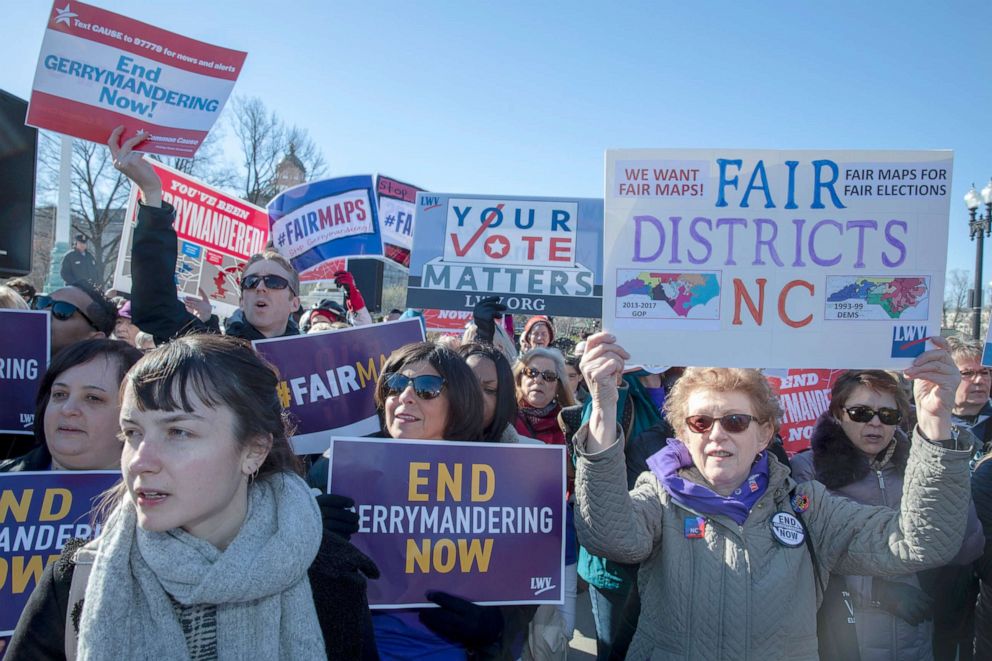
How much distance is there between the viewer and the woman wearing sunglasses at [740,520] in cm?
216

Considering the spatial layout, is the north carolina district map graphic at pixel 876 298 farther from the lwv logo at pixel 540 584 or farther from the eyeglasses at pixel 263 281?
the eyeglasses at pixel 263 281

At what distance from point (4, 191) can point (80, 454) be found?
2.04 metres

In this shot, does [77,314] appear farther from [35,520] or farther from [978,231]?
[978,231]

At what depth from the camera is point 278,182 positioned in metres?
34.7

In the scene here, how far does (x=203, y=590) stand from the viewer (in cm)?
158

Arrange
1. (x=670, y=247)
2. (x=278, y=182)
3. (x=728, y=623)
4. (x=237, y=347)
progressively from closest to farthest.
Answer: (x=237, y=347), (x=728, y=623), (x=670, y=247), (x=278, y=182)

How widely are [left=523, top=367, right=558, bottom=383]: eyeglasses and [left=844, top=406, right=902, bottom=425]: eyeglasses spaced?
5.89 ft

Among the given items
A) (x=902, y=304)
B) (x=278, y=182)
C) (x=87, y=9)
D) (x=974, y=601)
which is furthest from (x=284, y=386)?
(x=278, y=182)

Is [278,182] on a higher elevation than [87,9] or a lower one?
higher

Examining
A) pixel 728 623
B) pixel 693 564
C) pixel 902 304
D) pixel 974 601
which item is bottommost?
pixel 974 601

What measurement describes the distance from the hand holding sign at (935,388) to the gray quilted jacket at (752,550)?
75 mm

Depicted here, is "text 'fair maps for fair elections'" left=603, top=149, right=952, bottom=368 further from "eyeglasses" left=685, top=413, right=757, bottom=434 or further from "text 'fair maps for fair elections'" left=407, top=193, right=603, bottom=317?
"text 'fair maps for fair elections'" left=407, top=193, right=603, bottom=317

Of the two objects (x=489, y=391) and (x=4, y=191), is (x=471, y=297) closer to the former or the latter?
(x=489, y=391)

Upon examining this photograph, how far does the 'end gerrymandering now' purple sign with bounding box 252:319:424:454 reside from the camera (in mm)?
3562
